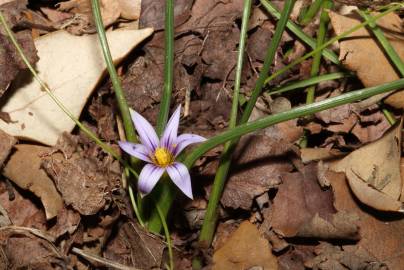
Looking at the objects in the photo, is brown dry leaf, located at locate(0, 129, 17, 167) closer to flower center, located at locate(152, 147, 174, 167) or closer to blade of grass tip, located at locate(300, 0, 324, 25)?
flower center, located at locate(152, 147, 174, 167)

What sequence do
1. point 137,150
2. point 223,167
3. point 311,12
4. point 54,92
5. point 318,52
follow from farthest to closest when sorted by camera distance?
point 311,12, point 318,52, point 54,92, point 223,167, point 137,150

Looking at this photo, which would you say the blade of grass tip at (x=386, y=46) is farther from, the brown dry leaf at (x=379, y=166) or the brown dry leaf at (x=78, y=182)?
the brown dry leaf at (x=78, y=182)

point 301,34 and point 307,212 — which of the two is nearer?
point 307,212

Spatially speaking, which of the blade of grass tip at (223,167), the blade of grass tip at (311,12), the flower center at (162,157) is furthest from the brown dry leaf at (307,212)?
the blade of grass tip at (311,12)

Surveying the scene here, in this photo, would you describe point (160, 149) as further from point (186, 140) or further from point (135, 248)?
point (135, 248)

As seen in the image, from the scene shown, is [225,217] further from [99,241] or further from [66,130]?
[66,130]

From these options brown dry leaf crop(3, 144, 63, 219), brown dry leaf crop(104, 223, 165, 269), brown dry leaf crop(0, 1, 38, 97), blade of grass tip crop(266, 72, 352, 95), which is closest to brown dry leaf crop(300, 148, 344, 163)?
blade of grass tip crop(266, 72, 352, 95)

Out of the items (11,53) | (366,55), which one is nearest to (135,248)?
(11,53)
